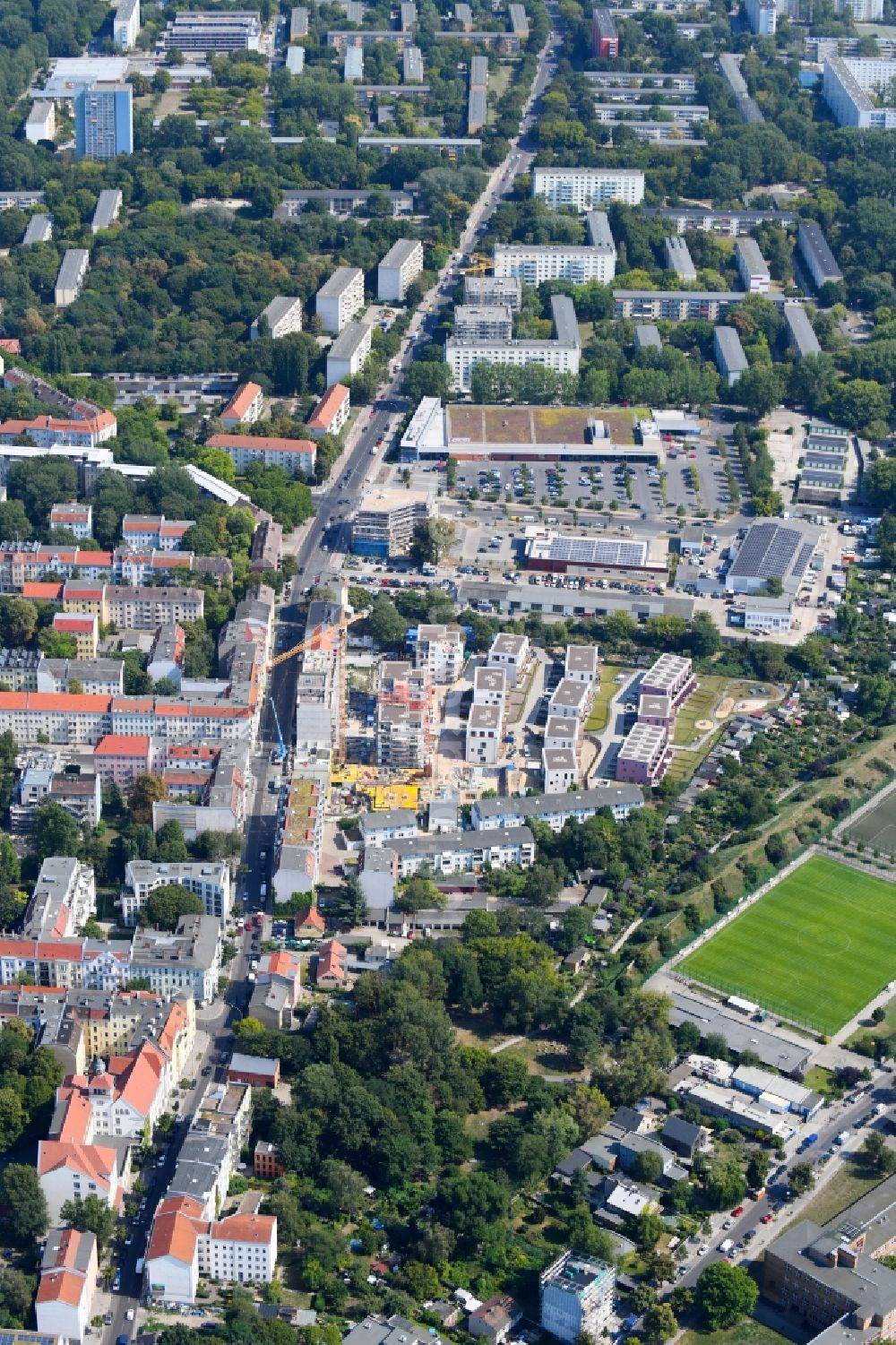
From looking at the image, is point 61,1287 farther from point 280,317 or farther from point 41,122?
point 41,122

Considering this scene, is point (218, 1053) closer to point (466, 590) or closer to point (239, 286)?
point (466, 590)

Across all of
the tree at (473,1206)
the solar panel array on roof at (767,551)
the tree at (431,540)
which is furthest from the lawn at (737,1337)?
the tree at (431,540)

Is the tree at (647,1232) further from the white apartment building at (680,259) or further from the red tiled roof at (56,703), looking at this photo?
the white apartment building at (680,259)

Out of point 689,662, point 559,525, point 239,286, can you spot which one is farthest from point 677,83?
point 689,662

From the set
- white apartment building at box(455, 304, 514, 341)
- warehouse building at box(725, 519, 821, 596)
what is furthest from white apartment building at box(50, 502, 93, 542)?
warehouse building at box(725, 519, 821, 596)

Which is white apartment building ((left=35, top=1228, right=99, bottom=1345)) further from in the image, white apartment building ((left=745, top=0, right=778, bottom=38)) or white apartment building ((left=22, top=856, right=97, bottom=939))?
white apartment building ((left=745, top=0, right=778, bottom=38))
